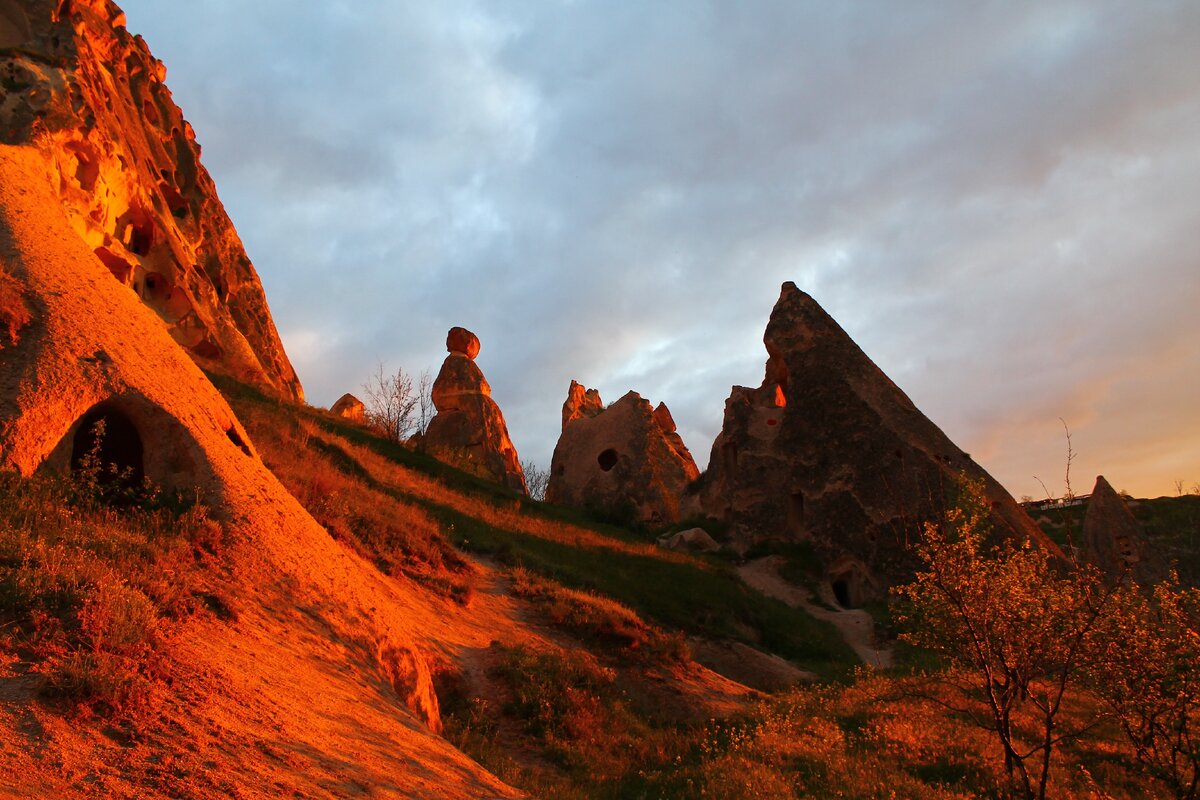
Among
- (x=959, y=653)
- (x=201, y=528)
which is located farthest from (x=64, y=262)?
(x=959, y=653)

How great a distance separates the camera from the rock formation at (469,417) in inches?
1224

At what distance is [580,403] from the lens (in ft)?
141

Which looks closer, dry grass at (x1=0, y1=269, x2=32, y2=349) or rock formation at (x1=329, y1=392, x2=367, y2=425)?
dry grass at (x1=0, y1=269, x2=32, y2=349)

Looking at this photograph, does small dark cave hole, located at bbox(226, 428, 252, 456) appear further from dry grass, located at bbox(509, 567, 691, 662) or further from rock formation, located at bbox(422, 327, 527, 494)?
rock formation, located at bbox(422, 327, 527, 494)

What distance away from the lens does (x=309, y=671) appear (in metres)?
5.22

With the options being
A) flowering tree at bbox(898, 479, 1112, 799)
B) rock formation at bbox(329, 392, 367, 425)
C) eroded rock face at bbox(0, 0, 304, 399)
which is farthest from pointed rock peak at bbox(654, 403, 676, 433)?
flowering tree at bbox(898, 479, 1112, 799)

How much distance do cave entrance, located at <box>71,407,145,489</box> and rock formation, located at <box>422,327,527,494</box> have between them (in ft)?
73.7

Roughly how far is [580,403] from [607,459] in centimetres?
1273

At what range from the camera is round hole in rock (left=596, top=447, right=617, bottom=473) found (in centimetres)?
3012

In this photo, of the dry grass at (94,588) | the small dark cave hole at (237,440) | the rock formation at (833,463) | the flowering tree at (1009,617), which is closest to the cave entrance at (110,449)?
the dry grass at (94,588)

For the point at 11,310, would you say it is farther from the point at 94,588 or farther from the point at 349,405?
the point at 349,405

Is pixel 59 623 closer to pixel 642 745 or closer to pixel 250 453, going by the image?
pixel 250 453

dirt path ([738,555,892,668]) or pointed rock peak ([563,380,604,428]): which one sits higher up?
pointed rock peak ([563,380,604,428])

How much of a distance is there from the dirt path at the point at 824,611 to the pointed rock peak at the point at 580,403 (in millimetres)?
19312
